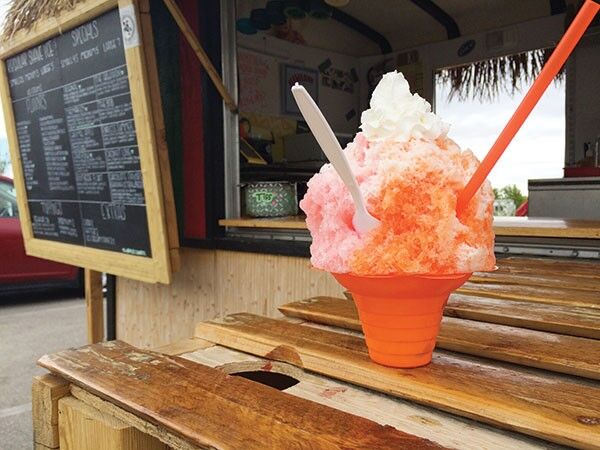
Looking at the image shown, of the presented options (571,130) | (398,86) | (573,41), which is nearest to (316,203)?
(398,86)

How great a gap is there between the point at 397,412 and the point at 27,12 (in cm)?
388

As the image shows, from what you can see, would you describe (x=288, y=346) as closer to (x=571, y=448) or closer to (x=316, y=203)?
(x=316, y=203)

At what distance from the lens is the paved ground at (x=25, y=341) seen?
3.11 meters

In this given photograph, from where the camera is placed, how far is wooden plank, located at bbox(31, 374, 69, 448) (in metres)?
0.91

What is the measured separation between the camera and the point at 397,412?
75cm

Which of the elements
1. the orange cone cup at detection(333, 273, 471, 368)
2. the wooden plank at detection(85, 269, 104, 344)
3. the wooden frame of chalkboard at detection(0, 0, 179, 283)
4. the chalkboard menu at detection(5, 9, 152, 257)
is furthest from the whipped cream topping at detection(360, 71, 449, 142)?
the wooden plank at detection(85, 269, 104, 344)

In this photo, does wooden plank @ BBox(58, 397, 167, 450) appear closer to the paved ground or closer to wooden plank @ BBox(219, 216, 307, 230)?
wooden plank @ BBox(219, 216, 307, 230)

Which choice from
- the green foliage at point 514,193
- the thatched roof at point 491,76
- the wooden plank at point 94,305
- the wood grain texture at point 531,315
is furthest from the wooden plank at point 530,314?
the green foliage at point 514,193

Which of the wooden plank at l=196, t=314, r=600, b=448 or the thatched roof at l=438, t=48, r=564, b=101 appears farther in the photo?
the thatched roof at l=438, t=48, r=564, b=101

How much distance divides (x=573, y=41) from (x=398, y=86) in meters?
0.28

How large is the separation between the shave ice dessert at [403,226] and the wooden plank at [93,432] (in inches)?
15.2

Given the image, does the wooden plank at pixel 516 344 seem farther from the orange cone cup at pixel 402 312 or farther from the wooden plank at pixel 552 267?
the wooden plank at pixel 552 267

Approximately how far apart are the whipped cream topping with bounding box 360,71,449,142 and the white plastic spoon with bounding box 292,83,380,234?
0.12 metres

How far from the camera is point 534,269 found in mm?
1721
